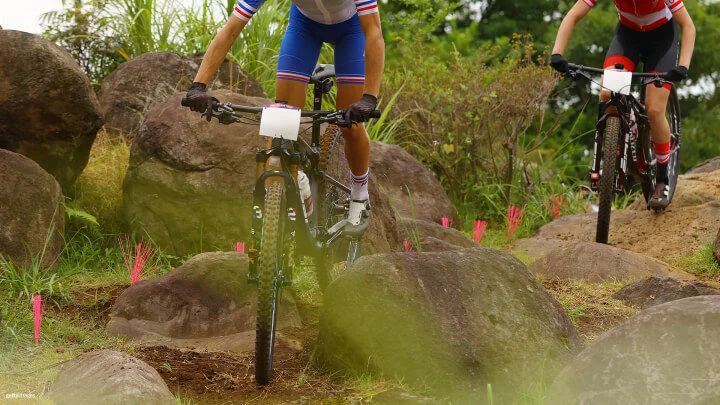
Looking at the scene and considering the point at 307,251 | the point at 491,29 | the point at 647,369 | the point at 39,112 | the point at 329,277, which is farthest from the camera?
the point at 491,29

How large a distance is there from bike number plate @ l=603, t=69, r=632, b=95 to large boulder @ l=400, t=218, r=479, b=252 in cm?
171

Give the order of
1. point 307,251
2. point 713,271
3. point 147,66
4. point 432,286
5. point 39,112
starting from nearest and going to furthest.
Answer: point 432,286 → point 307,251 → point 39,112 → point 713,271 → point 147,66

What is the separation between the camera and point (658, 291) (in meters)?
6.60

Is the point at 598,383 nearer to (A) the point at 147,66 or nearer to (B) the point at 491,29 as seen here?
(A) the point at 147,66

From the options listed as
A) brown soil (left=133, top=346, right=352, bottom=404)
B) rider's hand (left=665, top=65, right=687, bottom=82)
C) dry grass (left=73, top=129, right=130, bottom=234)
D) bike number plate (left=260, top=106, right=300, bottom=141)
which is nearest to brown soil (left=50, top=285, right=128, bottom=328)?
brown soil (left=133, top=346, right=352, bottom=404)

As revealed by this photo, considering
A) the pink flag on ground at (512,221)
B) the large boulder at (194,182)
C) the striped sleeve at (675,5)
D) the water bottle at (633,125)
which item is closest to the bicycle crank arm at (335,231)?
the large boulder at (194,182)

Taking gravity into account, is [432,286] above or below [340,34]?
below

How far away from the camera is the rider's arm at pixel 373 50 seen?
505 centimetres

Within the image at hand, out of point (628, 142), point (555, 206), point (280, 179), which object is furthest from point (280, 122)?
point (555, 206)

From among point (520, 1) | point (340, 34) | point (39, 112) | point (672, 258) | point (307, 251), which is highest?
point (520, 1)

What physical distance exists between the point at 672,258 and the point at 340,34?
Answer: 4.37 metres

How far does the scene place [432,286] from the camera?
4754 mm

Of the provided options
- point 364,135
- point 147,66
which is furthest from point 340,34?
point 147,66

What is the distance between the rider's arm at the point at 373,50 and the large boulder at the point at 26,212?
8.72ft
